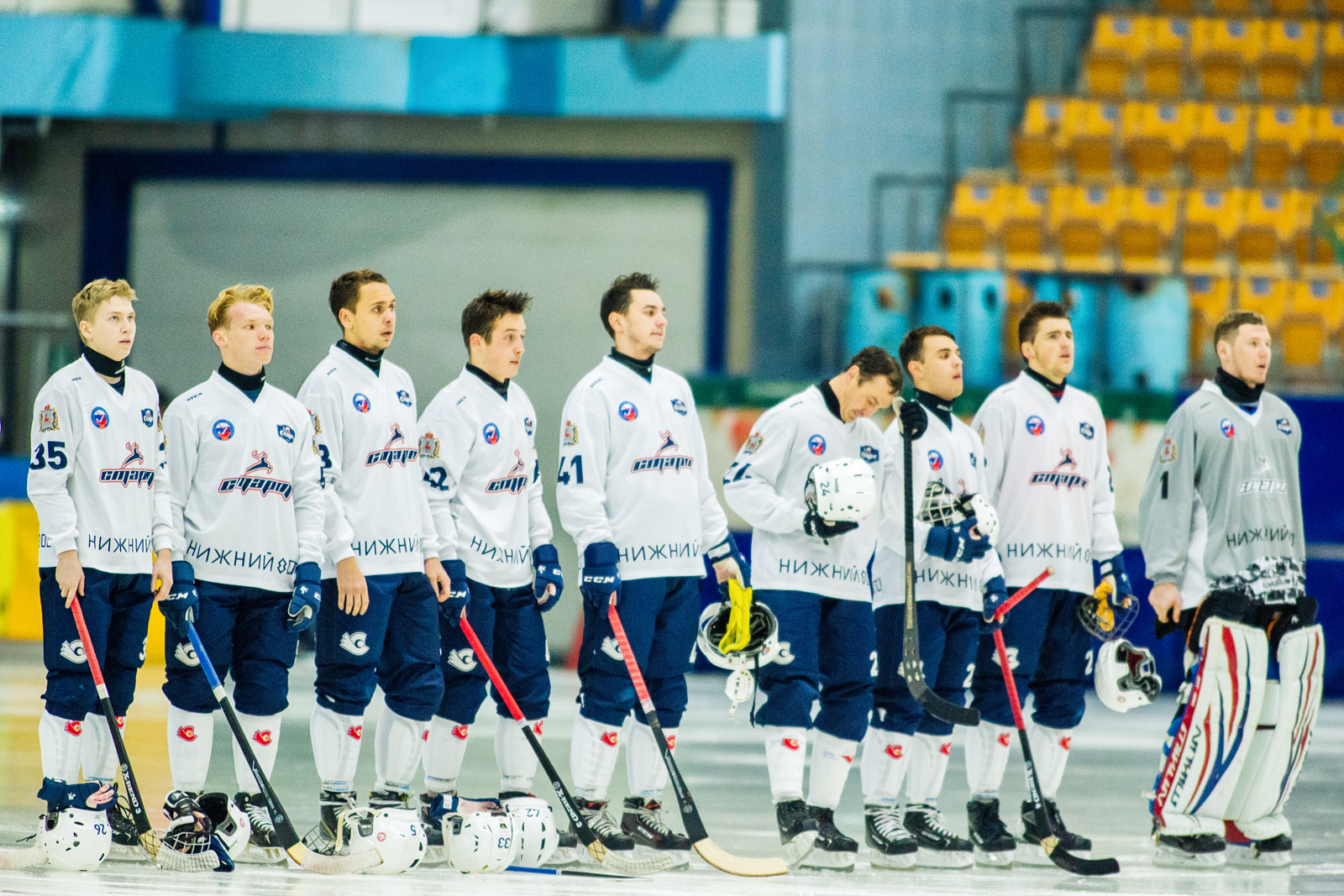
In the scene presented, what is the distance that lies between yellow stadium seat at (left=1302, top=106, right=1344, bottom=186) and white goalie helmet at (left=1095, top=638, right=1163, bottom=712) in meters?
9.52

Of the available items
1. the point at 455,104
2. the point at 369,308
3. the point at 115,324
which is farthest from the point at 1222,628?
the point at 455,104

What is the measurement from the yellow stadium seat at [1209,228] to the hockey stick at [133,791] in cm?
1024

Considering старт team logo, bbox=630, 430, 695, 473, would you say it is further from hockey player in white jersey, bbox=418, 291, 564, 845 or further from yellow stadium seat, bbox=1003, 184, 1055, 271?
yellow stadium seat, bbox=1003, 184, 1055, 271

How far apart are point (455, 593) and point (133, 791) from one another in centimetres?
123

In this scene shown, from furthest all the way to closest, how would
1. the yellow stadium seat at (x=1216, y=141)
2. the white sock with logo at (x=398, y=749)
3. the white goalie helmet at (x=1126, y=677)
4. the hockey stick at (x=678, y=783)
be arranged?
the yellow stadium seat at (x=1216, y=141)
the white goalie helmet at (x=1126, y=677)
the white sock with logo at (x=398, y=749)
the hockey stick at (x=678, y=783)

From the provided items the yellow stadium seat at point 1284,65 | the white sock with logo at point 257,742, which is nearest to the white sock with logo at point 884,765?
the white sock with logo at point 257,742

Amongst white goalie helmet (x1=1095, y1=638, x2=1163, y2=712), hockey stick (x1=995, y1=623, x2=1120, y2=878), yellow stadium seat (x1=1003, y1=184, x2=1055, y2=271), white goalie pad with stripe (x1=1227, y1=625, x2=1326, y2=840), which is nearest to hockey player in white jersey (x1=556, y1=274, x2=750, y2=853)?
hockey stick (x1=995, y1=623, x2=1120, y2=878)

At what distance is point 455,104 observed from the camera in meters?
13.5

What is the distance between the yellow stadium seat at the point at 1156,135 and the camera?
14.6 m

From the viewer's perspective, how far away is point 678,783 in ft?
18.6

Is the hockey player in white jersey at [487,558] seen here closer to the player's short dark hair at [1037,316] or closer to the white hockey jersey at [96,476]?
the white hockey jersey at [96,476]

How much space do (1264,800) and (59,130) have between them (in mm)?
12216

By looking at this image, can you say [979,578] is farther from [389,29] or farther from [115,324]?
[389,29]

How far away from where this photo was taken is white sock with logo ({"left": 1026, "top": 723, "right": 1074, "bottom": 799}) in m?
6.22
